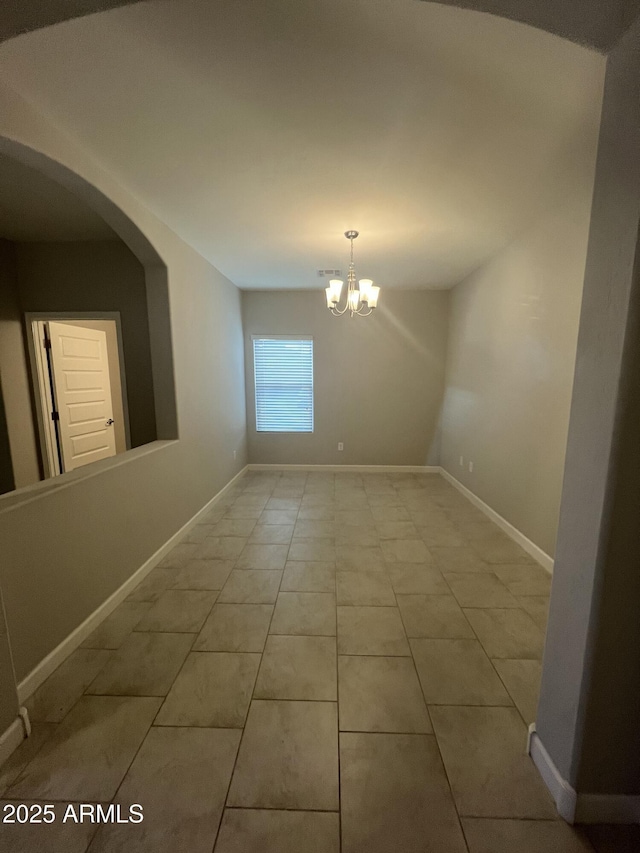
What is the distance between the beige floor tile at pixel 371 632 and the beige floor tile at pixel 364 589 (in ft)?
0.22

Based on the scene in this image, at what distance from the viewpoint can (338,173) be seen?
6.39ft

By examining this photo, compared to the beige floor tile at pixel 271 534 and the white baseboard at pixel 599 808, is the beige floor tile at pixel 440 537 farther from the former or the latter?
the white baseboard at pixel 599 808

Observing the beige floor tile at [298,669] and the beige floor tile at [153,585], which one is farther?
the beige floor tile at [153,585]

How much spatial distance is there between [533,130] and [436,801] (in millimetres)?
2816

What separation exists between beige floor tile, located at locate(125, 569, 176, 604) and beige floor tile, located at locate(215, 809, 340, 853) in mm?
1394

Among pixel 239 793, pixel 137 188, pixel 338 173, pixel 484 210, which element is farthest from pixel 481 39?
pixel 239 793

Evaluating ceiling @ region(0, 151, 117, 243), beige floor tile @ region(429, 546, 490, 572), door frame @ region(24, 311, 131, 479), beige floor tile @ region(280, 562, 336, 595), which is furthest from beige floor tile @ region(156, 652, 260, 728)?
ceiling @ region(0, 151, 117, 243)

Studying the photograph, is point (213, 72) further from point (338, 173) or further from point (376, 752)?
point (376, 752)

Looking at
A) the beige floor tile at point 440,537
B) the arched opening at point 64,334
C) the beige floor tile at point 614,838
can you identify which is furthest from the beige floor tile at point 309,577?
the arched opening at point 64,334

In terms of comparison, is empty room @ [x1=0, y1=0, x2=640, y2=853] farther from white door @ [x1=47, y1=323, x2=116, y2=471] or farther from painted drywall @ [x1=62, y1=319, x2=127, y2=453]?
painted drywall @ [x1=62, y1=319, x2=127, y2=453]

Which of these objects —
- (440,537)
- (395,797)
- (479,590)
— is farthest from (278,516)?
(395,797)

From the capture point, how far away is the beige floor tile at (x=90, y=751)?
116cm

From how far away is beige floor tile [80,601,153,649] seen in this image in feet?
5.98

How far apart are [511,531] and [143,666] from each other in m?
2.96
